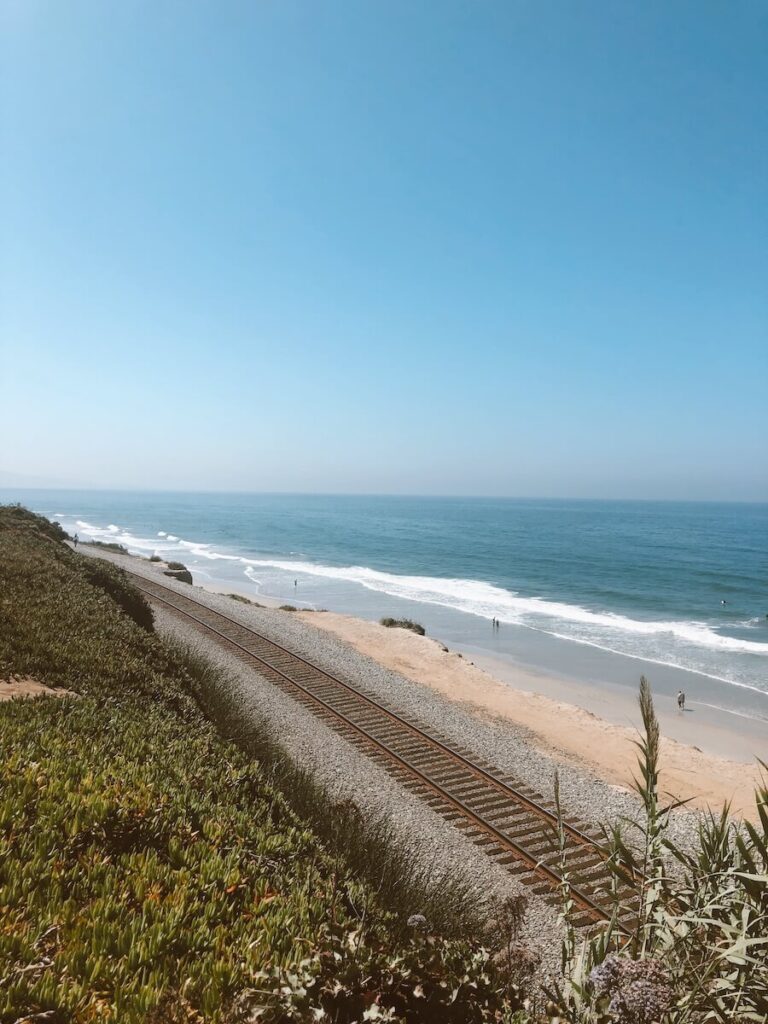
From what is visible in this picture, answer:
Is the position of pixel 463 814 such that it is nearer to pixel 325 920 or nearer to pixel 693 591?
pixel 325 920

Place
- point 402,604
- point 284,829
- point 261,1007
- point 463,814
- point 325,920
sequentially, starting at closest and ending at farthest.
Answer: point 261,1007
point 325,920
point 284,829
point 463,814
point 402,604

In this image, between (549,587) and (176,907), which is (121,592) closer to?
(176,907)

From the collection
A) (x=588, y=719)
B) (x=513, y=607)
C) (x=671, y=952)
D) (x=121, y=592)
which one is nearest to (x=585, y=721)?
(x=588, y=719)

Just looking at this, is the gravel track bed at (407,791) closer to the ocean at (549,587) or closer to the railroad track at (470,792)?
the railroad track at (470,792)

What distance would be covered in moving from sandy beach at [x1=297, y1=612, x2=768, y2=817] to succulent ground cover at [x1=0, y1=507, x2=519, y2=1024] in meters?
7.50

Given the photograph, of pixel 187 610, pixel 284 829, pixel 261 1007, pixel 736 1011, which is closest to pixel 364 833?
pixel 284 829

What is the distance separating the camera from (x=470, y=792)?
11422mm

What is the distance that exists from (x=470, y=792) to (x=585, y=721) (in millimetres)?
9171

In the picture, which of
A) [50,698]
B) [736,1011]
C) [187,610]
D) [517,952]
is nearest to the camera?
[736,1011]

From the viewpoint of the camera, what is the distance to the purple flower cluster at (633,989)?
200cm

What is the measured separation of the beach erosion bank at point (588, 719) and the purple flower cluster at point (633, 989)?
11010mm

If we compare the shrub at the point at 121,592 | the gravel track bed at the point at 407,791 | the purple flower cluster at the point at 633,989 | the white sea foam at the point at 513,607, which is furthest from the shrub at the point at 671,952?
the white sea foam at the point at 513,607

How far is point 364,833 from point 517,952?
4.21 m

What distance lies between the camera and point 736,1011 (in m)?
2.25
